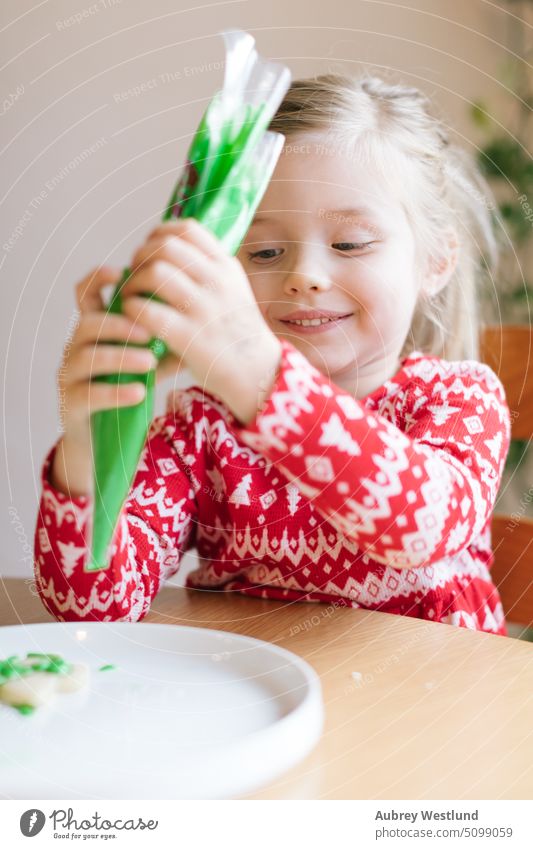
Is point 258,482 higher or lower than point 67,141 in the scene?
lower

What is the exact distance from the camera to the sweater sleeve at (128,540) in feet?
1.55

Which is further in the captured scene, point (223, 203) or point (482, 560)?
point (482, 560)

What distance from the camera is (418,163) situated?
652 mm

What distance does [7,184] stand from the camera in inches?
26.3

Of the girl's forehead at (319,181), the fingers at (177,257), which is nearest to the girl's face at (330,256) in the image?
the girl's forehead at (319,181)

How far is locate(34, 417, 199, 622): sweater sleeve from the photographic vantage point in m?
0.47

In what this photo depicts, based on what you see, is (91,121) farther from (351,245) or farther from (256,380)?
(256,380)

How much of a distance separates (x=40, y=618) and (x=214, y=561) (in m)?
0.15

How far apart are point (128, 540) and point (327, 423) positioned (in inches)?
7.8

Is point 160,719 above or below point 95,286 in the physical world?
below

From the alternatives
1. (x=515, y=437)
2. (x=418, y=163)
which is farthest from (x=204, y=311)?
(x=515, y=437)

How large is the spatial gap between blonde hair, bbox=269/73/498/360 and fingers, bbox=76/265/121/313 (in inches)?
10.0

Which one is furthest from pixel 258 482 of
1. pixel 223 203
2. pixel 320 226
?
pixel 223 203

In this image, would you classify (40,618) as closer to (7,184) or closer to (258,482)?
(258,482)
